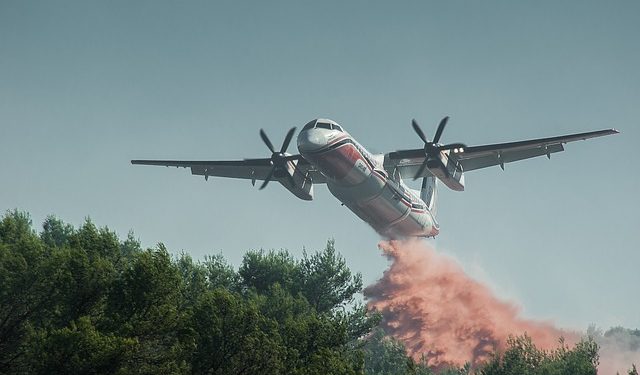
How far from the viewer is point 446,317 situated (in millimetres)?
95500

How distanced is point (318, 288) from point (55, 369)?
34306 mm

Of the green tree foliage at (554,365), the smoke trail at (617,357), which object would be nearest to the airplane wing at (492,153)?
the green tree foliage at (554,365)

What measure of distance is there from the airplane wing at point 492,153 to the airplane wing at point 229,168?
726 cm

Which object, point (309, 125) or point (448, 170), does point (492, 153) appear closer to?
point (448, 170)

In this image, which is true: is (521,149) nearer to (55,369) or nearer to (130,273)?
(130,273)

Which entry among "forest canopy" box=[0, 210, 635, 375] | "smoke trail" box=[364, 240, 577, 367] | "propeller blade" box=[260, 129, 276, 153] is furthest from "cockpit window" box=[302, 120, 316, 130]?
"smoke trail" box=[364, 240, 577, 367]

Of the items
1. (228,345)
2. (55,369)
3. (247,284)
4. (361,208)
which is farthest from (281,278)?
(55,369)

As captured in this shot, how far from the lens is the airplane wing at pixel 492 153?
195 ft

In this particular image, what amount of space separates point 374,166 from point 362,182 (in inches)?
64.7

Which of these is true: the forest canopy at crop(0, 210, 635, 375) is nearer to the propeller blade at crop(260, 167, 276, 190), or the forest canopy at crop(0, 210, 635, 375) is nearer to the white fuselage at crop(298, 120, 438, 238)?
the white fuselage at crop(298, 120, 438, 238)

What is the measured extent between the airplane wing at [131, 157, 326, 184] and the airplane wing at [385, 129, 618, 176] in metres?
7.26

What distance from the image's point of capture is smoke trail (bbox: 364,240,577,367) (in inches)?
3617

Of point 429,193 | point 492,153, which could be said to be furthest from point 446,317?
point 492,153

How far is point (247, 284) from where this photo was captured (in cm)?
6800
